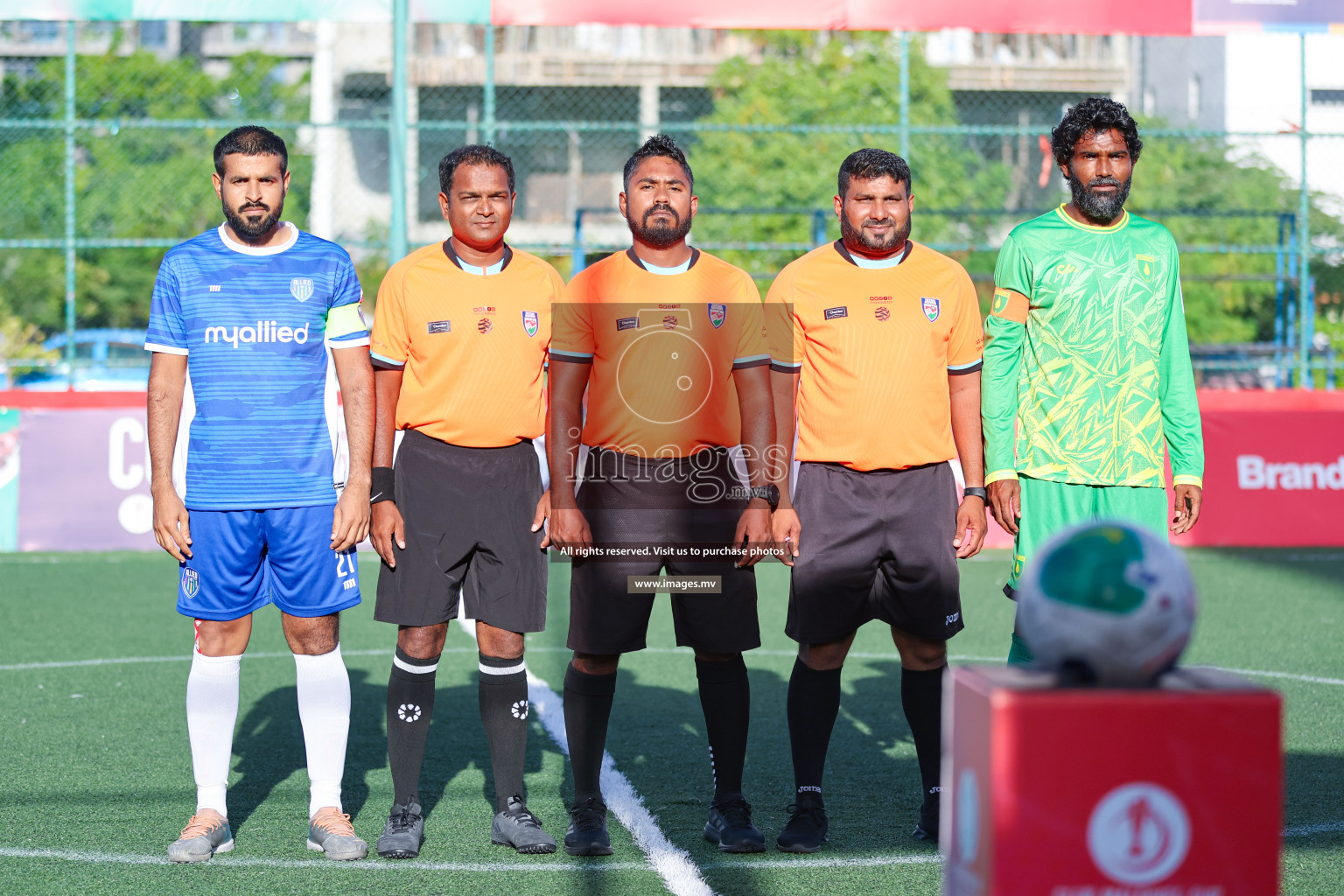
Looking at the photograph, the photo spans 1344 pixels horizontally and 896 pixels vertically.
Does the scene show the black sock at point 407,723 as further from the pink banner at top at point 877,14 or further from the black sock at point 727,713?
the pink banner at top at point 877,14

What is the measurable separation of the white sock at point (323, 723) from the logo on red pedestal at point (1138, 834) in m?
2.61

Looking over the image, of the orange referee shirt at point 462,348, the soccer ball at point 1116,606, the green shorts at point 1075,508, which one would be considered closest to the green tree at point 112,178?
the orange referee shirt at point 462,348

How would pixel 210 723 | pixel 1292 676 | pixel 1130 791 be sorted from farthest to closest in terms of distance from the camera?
pixel 1292 676, pixel 210 723, pixel 1130 791

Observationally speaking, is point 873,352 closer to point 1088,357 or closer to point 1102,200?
point 1088,357

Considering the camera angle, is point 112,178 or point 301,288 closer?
point 301,288

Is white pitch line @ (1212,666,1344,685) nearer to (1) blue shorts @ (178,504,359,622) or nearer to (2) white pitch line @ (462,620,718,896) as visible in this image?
(2) white pitch line @ (462,620,718,896)

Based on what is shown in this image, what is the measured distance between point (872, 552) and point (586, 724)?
3.28 feet

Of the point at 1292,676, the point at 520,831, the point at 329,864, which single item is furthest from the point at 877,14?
the point at 329,864

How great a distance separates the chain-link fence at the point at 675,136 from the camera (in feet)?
69.9

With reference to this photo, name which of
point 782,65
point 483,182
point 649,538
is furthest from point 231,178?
point 782,65

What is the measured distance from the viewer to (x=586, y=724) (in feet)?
13.3

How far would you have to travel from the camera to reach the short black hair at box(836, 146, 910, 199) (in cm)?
403

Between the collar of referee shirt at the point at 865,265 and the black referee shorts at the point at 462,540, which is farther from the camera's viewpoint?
the collar of referee shirt at the point at 865,265

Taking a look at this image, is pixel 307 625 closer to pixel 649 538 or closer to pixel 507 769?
pixel 507 769
